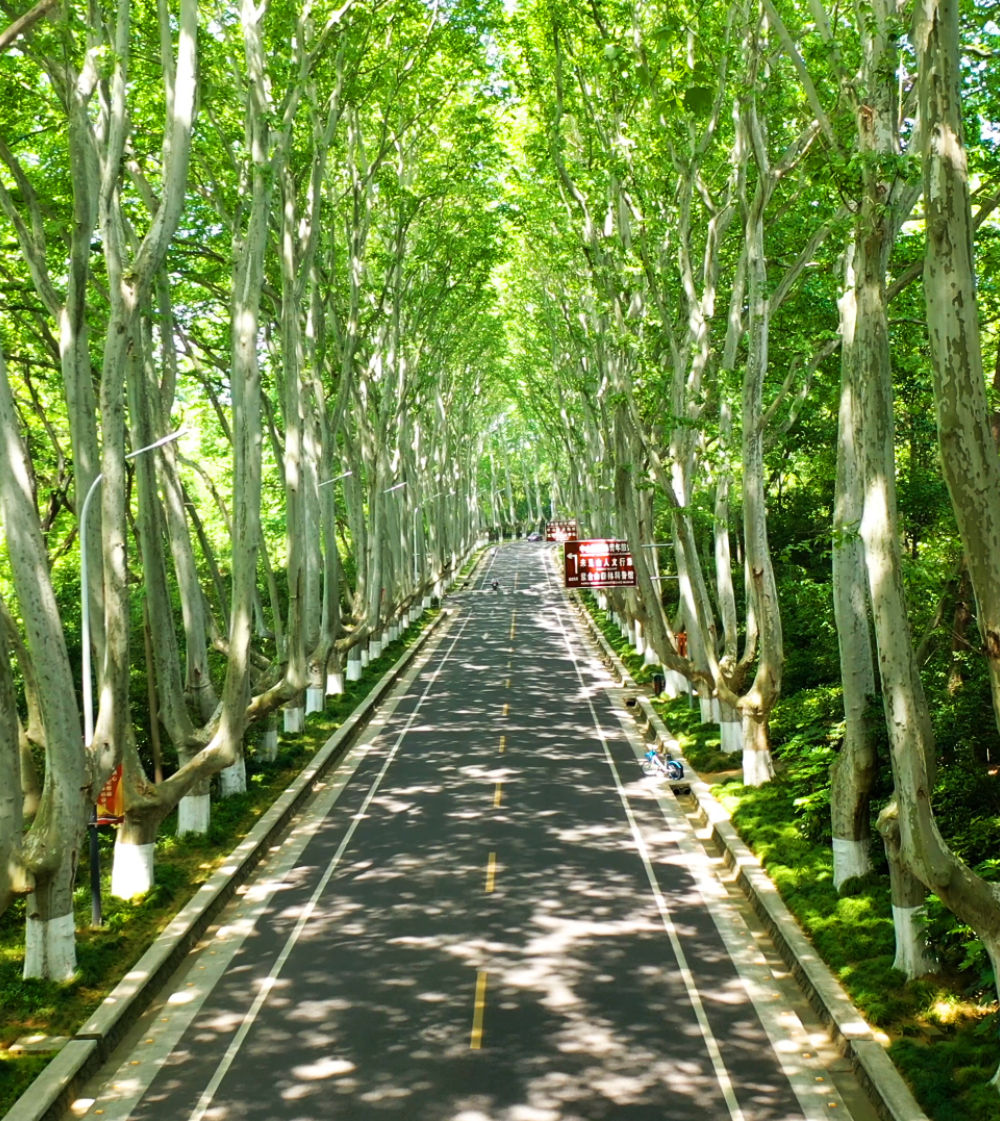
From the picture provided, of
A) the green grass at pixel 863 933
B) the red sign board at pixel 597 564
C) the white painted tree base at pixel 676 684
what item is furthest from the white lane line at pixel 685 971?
the red sign board at pixel 597 564

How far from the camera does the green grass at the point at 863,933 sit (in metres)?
9.98

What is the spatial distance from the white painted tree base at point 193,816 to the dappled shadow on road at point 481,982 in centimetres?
171

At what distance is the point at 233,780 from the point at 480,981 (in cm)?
946

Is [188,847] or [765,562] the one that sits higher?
[765,562]

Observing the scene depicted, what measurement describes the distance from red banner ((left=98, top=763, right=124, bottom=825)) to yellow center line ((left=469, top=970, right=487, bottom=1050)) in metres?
5.06

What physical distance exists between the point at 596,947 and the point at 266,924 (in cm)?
425

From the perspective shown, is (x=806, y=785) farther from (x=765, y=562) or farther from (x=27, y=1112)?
(x=27, y=1112)

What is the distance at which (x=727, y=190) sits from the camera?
65.2ft

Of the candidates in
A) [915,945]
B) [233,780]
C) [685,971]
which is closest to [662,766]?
[233,780]

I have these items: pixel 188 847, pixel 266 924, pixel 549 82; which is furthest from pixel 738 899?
pixel 549 82

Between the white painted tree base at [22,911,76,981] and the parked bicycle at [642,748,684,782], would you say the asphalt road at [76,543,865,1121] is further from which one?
the white painted tree base at [22,911,76,981]

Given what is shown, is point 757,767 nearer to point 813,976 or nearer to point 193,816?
point 813,976

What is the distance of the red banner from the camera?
15070mm

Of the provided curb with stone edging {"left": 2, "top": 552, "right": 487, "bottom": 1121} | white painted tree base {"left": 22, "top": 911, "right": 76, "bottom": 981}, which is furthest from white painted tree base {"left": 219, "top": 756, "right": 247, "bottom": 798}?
white painted tree base {"left": 22, "top": 911, "right": 76, "bottom": 981}
